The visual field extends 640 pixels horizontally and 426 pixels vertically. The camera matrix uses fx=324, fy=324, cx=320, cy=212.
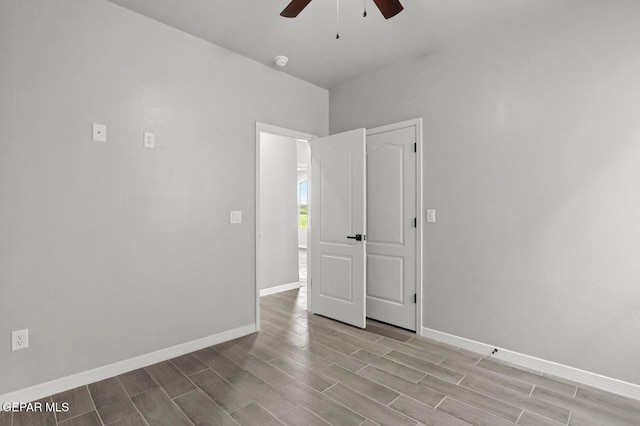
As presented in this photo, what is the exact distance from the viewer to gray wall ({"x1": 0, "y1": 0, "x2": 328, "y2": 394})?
2102 mm

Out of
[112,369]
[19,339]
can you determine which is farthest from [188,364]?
[19,339]

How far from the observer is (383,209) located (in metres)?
3.53

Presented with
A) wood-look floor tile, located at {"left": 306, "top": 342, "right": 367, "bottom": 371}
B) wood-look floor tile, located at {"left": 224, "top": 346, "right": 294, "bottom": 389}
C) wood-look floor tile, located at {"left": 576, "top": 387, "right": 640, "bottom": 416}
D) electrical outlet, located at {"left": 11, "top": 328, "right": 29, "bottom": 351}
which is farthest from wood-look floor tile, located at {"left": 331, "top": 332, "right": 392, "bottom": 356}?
electrical outlet, located at {"left": 11, "top": 328, "right": 29, "bottom": 351}

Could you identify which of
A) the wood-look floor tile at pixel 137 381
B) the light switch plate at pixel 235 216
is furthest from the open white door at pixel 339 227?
the wood-look floor tile at pixel 137 381

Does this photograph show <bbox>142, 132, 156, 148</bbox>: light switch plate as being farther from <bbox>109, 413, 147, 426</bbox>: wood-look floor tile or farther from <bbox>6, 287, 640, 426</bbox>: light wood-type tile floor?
<bbox>109, 413, 147, 426</bbox>: wood-look floor tile

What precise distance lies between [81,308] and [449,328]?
3040mm

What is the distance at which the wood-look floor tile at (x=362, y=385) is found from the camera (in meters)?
2.14

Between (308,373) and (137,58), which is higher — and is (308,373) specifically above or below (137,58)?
below

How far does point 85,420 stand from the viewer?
6.24 feet

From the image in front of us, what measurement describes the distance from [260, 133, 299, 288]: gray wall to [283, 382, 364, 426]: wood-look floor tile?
105 inches

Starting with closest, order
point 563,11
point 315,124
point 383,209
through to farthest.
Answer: point 563,11 → point 383,209 → point 315,124

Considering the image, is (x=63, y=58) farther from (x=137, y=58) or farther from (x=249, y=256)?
(x=249, y=256)

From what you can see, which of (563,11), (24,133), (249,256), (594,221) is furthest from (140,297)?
(563,11)

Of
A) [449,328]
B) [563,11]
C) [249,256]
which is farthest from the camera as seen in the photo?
[249,256]
